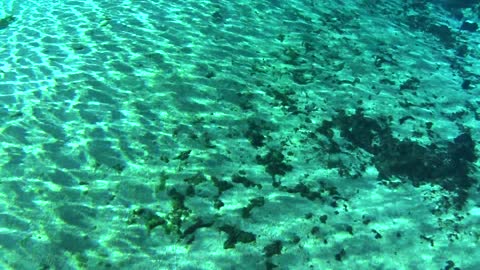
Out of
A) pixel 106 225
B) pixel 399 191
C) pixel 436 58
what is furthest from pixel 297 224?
pixel 436 58

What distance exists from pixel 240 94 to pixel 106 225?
3.76m

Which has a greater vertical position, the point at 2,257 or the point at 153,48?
the point at 153,48

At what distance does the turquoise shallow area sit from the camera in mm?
5148

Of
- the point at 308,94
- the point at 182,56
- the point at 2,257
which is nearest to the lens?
the point at 2,257

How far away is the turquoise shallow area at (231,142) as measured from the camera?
515 cm

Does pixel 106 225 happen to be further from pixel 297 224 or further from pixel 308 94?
pixel 308 94

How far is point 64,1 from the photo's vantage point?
1134 centimetres

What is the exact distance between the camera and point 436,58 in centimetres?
991

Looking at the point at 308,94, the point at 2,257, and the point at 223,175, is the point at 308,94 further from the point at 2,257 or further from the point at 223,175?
the point at 2,257

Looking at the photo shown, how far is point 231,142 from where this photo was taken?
661 cm

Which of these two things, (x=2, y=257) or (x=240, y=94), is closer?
(x=2, y=257)

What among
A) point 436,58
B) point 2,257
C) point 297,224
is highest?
point 436,58

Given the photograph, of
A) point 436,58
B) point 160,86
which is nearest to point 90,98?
point 160,86

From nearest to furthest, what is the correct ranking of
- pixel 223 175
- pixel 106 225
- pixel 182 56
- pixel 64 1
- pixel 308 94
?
pixel 106 225 → pixel 223 175 → pixel 308 94 → pixel 182 56 → pixel 64 1
